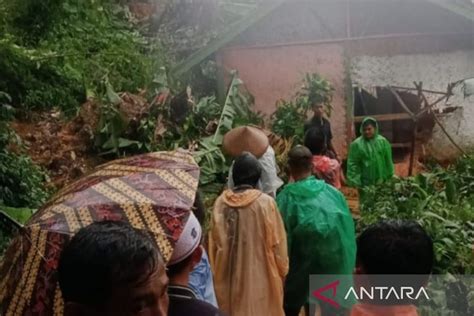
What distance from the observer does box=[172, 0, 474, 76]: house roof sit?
11531 mm

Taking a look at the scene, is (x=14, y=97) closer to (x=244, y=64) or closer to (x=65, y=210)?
(x=244, y=64)

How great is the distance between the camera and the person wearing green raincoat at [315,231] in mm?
4426

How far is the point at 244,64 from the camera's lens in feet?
38.6

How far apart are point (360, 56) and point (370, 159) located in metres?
4.33

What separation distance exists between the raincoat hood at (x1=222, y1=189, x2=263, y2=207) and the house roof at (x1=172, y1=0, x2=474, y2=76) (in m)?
7.77

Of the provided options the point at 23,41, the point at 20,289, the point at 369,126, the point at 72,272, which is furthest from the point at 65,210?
the point at 23,41

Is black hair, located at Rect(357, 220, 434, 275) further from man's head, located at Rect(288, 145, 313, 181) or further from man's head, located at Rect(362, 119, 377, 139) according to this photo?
man's head, located at Rect(362, 119, 377, 139)

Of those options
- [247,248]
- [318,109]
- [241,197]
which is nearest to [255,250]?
[247,248]

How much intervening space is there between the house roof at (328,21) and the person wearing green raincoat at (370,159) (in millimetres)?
4301

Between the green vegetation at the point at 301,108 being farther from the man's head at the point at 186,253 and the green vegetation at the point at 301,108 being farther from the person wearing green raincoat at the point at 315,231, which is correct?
the man's head at the point at 186,253

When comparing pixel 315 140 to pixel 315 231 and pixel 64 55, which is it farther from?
pixel 64 55

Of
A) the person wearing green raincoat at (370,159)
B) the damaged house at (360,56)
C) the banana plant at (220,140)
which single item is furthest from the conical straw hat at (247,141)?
the damaged house at (360,56)

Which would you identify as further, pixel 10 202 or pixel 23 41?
pixel 23 41

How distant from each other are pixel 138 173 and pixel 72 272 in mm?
924
